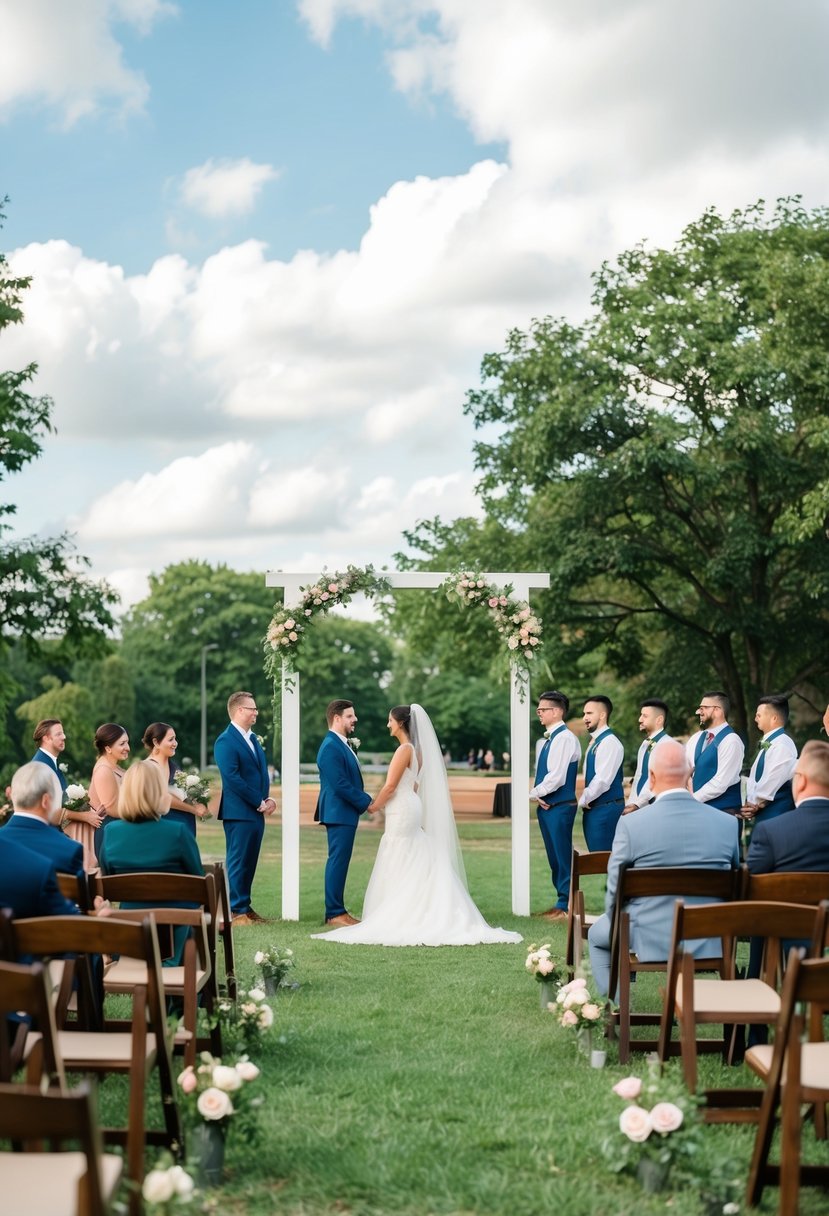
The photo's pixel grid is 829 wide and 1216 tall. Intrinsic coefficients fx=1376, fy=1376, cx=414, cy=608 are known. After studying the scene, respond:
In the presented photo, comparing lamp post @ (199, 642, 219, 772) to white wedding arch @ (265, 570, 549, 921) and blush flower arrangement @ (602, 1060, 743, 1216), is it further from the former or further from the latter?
blush flower arrangement @ (602, 1060, 743, 1216)

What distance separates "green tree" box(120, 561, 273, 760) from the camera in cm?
6719

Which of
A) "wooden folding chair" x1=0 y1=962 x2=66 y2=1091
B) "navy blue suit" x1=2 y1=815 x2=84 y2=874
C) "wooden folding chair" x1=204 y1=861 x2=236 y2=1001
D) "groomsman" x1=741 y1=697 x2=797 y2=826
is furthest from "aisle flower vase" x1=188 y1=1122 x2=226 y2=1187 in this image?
"groomsman" x1=741 y1=697 x2=797 y2=826

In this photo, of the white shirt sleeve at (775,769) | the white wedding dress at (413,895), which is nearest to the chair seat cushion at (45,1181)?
the white wedding dress at (413,895)

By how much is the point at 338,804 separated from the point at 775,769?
12.4 ft

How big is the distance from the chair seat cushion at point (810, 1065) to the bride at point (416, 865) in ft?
20.4

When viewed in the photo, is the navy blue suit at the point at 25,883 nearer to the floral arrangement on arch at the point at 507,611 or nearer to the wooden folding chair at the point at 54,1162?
the wooden folding chair at the point at 54,1162

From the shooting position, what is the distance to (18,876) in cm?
500

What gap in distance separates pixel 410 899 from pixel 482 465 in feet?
55.3

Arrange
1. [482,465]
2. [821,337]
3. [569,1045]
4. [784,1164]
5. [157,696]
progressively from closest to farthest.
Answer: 1. [784,1164]
2. [569,1045]
3. [821,337]
4. [482,465]
5. [157,696]

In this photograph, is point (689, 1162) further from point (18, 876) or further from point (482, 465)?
point (482, 465)

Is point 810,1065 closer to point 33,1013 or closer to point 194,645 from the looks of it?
point 33,1013

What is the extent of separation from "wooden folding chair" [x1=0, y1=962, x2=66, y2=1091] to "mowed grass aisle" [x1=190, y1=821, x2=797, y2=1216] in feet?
2.90

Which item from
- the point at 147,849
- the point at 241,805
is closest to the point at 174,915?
the point at 147,849

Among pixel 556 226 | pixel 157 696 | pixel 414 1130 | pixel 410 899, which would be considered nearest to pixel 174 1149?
pixel 414 1130
